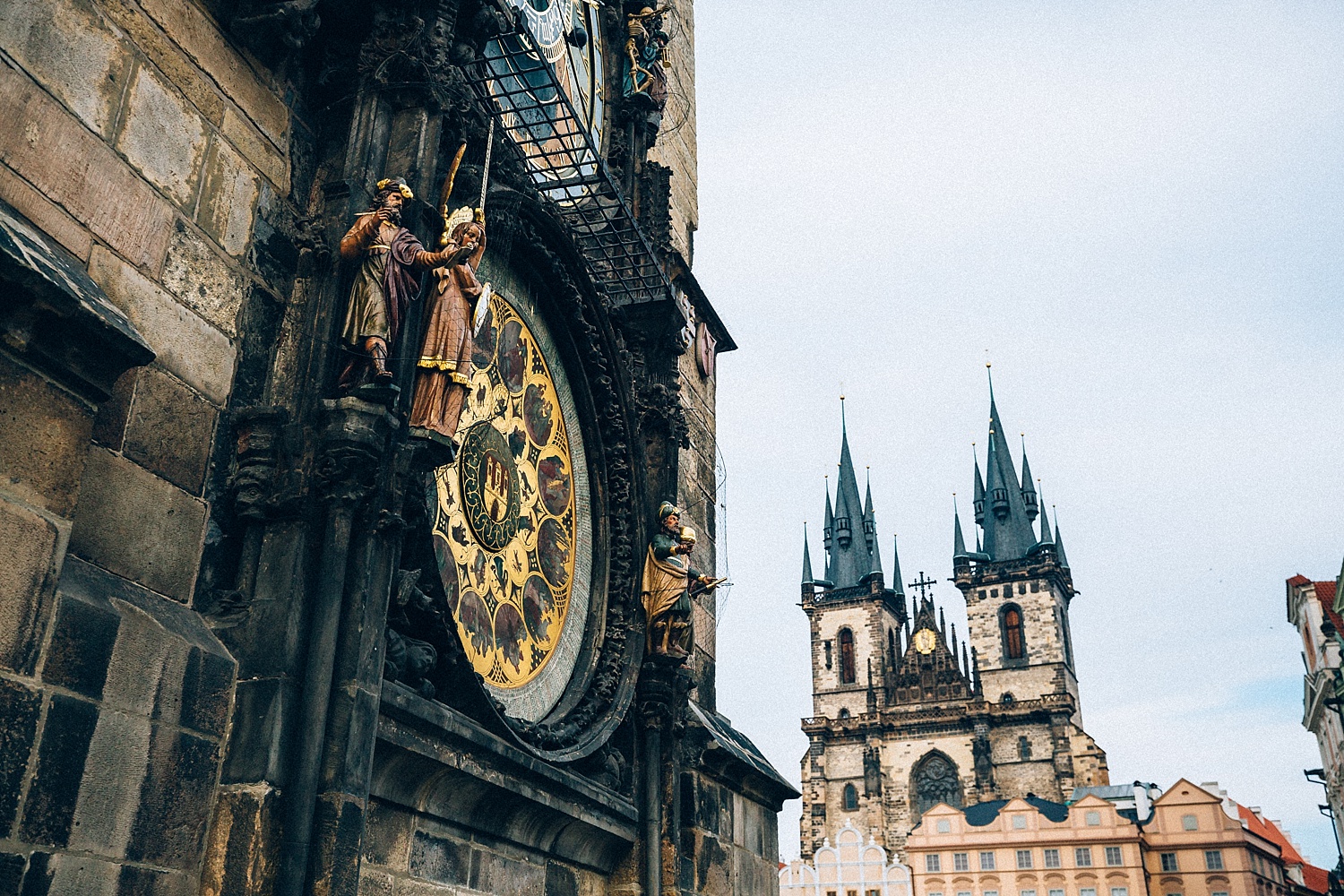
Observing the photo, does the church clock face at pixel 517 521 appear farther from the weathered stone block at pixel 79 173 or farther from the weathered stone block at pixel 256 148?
the weathered stone block at pixel 79 173

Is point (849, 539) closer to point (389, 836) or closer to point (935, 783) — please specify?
point (935, 783)

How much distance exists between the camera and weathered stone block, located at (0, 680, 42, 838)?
3.06 meters

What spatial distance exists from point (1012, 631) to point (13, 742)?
8079 centimetres

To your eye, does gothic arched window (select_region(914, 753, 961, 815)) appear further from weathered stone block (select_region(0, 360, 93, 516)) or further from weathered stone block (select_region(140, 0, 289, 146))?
weathered stone block (select_region(0, 360, 93, 516))

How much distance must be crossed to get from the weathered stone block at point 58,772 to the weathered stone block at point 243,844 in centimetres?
58

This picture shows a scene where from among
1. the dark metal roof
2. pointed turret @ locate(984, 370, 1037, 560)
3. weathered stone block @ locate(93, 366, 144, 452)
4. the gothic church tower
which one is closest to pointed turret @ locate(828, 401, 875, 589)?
the gothic church tower

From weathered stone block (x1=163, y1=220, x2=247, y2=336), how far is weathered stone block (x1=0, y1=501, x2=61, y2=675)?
4.24 feet

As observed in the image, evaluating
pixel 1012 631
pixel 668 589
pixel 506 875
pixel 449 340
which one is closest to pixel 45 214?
pixel 449 340

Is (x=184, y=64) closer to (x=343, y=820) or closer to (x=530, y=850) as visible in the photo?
(x=343, y=820)

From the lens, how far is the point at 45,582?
3.23 meters

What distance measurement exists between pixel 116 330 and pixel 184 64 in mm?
1538

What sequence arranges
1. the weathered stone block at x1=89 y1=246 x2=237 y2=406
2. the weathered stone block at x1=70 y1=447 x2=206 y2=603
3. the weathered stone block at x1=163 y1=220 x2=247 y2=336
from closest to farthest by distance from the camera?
the weathered stone block at x1=70 y1=447 x2=206 y2=603 → the weathered stone block at x1=89 y1=246 x2=237 y2=406 → the weathered stone block at x1=163 y1=220 x2=247 y2=336

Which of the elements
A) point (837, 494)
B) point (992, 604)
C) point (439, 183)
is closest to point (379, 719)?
point (439, 183)

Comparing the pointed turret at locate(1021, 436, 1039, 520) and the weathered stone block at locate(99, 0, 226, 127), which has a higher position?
the pointed turret at locate(1021, 436, 1039, 520)
